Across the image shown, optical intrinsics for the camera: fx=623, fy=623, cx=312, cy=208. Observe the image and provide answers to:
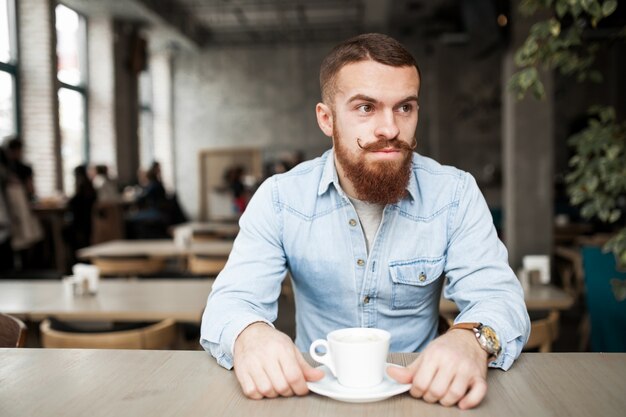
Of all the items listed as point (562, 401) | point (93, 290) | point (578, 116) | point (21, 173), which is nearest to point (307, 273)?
point (562, 401)

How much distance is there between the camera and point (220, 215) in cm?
1452

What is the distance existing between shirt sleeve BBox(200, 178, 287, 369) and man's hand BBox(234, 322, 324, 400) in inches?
3.7

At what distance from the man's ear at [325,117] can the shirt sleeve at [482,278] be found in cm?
37

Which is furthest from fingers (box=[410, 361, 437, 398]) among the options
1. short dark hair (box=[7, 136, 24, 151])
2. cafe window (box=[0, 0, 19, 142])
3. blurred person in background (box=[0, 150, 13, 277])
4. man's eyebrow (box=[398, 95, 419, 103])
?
cafe window (box=[0, 0, 19, 142])

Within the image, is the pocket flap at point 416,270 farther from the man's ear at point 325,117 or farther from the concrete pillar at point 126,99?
the concrete pillar at point 126,99

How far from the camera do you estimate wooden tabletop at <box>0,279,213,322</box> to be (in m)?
2.66

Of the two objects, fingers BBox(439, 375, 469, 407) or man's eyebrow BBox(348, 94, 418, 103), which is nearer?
fingers BBox(439, 375, 469, 407)

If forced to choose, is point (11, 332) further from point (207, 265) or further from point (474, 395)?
point (207, 265)

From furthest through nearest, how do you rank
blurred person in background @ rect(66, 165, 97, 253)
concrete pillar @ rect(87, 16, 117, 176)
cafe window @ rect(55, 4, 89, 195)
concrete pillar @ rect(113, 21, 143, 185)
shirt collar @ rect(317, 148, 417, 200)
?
concrete pillar @ rect(113, 21, 143, 185) < concrete pillar @ rect(87, 16, 117, 176) < cafe window @ rect(55, 4, 89, 195) < blurred person in background @ rect(66, 165, 97, 253) < shirt collar @ rect(317, 148, 417, 200)

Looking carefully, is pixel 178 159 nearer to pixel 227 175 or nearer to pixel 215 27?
pixel 227 175

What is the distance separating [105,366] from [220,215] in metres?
13.4

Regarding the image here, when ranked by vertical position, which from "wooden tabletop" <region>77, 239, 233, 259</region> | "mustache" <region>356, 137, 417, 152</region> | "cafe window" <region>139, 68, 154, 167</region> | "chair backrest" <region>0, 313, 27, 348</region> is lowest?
"wooden tabletop" <region>77, 239, 233, 259</region>

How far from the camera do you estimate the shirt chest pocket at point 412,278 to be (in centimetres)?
157

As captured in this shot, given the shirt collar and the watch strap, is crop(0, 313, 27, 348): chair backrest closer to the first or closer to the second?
the shirt collar
